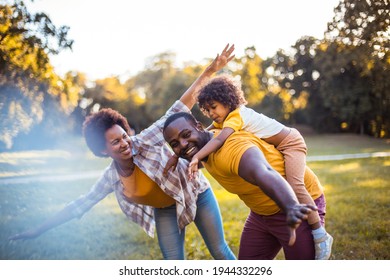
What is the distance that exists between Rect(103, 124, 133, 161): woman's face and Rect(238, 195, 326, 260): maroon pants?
39.5 inches

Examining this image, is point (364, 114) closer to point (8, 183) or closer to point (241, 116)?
point (241, 116)

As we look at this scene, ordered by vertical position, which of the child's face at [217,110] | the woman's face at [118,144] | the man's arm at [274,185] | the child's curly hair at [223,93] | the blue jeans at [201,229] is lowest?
the blue jeans at [201,229]

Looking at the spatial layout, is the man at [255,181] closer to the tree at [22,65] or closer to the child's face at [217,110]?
the child's face at [217,110]

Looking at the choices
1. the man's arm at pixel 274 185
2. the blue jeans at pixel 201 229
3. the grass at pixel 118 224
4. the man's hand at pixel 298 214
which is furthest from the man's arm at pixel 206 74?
the grass at pixel 118 224

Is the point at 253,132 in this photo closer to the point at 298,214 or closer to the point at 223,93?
the point at 223,93

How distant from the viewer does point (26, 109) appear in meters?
4.57

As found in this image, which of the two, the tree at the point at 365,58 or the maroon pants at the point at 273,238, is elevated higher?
the tree at the point at 365,58

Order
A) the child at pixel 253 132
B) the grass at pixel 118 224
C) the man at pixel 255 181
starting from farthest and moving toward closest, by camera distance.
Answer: the grass at pixel 118 224 < the child at pixel 253 132 < the man at pixel 255 181

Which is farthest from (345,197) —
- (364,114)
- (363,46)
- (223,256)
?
(223,256)

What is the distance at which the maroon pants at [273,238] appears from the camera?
223 cm

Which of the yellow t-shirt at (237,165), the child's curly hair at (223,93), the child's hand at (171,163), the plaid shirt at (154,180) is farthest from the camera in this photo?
the plaid shirt at (154,180)

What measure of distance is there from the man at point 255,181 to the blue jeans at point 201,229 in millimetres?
405
